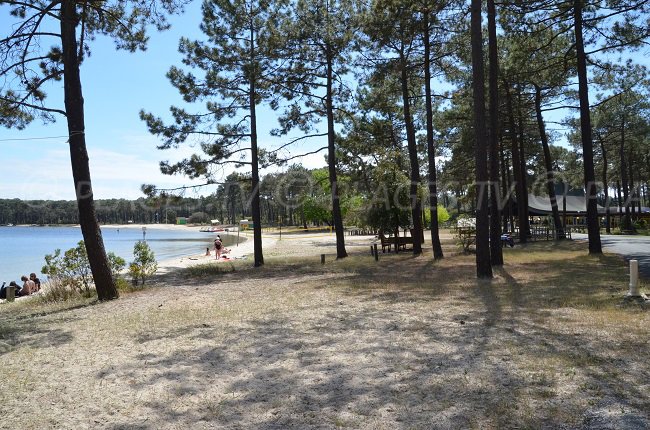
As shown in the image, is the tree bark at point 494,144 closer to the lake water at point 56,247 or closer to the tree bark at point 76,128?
the tree bark at point 76,128

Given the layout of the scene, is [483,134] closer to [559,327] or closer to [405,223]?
[559,327]

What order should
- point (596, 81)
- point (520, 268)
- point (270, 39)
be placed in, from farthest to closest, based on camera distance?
point (596, 81) → point (270, 39) → point (520, 268)

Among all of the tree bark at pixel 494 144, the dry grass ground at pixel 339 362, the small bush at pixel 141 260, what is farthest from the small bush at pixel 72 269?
the tree bark at pixel 494 144

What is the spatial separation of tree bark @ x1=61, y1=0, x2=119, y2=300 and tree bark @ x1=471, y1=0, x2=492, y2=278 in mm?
8317

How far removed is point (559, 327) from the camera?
6.22 m

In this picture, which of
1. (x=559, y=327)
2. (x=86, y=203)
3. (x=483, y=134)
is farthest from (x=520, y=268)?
(x=86, y=203)

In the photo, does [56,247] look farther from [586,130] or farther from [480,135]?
[480,135]

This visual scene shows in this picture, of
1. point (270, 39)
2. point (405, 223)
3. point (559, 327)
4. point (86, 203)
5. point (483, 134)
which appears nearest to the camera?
point (559, 327)

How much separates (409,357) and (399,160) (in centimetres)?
2131

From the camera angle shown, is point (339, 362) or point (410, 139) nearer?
point (339, 362)

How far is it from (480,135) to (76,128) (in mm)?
8625

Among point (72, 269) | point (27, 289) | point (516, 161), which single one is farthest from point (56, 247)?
point (516, 161)

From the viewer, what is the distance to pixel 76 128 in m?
10.1

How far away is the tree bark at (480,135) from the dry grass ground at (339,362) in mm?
1659
